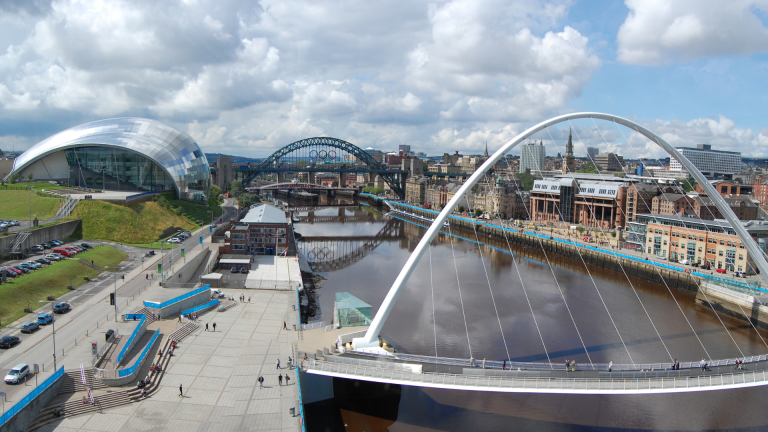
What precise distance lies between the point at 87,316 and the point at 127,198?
24.3m

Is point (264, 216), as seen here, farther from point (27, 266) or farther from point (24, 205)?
point (24, 205)

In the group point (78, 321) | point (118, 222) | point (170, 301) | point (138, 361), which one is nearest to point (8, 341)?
point (78, 321)

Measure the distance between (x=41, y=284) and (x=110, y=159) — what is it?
32445 millimetres

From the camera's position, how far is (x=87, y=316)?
22.7m

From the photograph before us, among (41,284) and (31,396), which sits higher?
(41,284)

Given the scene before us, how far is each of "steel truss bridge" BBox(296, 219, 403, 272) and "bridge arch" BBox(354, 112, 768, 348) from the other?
26.4 meters

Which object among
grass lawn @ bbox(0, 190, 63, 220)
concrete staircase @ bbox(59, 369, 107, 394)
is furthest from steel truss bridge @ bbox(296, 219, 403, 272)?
concrete staircase @ bbox(59, 369, 107, 394)

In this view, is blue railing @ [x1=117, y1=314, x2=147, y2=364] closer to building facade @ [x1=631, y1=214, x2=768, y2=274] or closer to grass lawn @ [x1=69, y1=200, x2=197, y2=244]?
grass lawn @ [x1=69, y1=200, x2=197, y2=244]

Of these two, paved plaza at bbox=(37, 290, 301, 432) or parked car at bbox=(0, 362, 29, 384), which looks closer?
paved plaza at bbox=(37, 290, 301, 432)

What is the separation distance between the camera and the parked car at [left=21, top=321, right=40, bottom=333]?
20278 mm

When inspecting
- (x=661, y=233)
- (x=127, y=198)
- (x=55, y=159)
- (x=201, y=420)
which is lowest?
(x=201, y=420)

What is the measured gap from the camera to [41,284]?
83.4ft

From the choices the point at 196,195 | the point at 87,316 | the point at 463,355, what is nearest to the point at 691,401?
the point at 463,355

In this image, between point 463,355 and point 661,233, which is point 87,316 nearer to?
point 463,355
